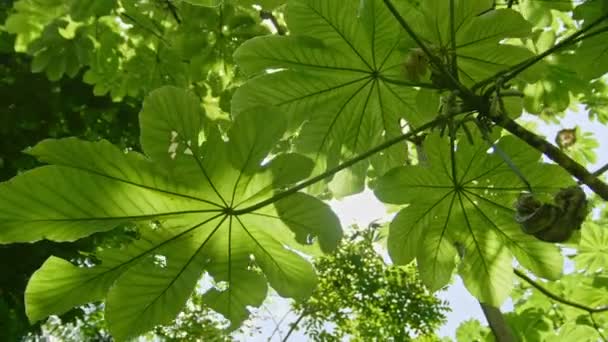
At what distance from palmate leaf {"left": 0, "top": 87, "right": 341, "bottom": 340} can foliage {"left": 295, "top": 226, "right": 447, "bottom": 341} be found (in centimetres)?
316

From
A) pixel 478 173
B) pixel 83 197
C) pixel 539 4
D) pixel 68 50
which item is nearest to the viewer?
pixel 83 197

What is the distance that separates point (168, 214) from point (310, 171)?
0.25 meters

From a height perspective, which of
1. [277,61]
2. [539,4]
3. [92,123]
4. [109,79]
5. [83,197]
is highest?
[92,123]

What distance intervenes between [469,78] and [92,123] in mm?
4065

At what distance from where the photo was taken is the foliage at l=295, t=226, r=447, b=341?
4355 millimetres

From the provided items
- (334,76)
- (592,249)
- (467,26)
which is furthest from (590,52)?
(592,249)

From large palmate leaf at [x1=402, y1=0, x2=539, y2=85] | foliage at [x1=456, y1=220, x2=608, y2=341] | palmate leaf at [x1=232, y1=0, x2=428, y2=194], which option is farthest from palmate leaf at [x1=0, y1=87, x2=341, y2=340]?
foliage at [x1=456, y1=220, x2=608, y2=341]

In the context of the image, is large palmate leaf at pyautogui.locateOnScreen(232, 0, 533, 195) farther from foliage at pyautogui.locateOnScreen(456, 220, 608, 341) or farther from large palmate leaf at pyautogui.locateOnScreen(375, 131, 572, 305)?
foliage at pyautogui.locateOnScreen(456, 220, 608, 341)

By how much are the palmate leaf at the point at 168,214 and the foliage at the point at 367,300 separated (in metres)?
3.16

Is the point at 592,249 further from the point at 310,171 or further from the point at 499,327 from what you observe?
the point at 310,171

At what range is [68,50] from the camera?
8.68 ft

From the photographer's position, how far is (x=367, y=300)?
447 cm

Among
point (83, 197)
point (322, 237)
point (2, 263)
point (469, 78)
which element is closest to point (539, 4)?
point (469, 78)

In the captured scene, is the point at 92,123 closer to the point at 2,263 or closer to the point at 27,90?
the point at 27,90
